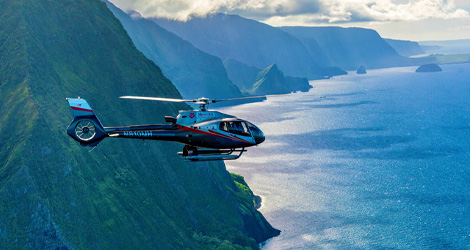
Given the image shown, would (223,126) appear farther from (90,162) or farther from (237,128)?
(90,162)

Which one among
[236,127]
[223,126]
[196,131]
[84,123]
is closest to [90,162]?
[84,123]

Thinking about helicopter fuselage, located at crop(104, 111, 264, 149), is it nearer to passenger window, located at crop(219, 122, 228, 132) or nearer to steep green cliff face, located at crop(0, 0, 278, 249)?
passenger window, located at crop(219, 122, 228, 132)

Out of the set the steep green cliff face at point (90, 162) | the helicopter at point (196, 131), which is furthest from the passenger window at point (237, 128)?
the steep green cliff face at point (90, 162)

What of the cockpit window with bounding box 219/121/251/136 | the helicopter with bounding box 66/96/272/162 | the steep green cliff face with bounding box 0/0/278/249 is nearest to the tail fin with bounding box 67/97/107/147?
the helicopter with bounding box 66/96/272/162

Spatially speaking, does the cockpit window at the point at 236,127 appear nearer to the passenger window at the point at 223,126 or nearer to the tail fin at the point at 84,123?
the passenger window at the point at 223,126

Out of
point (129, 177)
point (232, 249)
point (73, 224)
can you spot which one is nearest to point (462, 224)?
point (232, 249)
